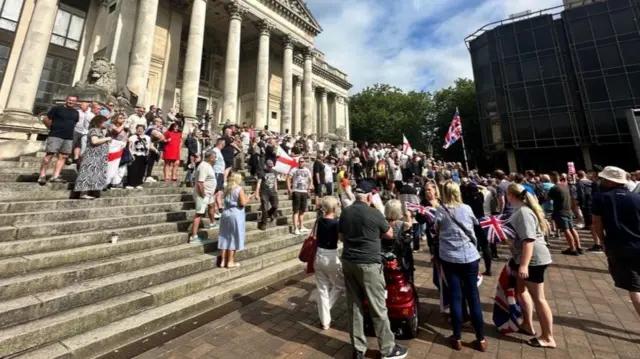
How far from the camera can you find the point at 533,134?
2781 cm

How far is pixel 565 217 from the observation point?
729 centimetres

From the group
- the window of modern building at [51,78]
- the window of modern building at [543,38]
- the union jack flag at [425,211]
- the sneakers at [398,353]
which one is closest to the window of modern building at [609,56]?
the window of modern building at [543,38]

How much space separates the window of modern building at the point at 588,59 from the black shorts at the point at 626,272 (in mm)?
33700

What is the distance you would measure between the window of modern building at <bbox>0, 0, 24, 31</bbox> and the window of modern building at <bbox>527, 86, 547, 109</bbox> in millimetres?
39859

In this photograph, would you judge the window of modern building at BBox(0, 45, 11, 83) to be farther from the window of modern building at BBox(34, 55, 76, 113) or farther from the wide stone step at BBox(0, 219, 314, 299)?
the wide stone step at BBox(0, 219, 314, 299)

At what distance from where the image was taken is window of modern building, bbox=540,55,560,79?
27.8 meters

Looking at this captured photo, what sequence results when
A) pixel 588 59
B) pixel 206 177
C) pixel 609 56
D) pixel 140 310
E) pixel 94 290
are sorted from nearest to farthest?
pixel 94 290 → pixel 140 310 → pixel 206 177 → pixel 609 56 → pixel 588 59

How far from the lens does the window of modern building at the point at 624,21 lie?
25.6m

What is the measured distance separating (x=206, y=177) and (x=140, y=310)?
9.42ft

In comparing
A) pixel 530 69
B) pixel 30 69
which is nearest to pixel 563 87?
pixel 530 69

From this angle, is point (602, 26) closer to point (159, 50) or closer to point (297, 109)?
point (297, 109)

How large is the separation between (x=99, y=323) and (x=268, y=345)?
2.12 meters

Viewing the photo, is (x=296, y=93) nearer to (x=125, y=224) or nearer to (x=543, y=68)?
(x=543, y=68)

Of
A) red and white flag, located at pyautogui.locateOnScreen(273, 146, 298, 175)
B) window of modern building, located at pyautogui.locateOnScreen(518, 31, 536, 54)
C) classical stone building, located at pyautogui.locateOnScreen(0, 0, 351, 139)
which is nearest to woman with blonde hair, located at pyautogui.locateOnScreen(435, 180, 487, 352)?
red and white flag, located at pyautogui.locateOnScreen(273, 146, 298, 175)
